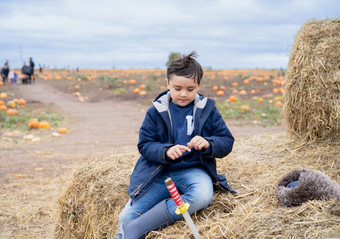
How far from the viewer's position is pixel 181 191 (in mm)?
3057

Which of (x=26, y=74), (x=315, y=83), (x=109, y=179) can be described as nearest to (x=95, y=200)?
(x=109, y=179)

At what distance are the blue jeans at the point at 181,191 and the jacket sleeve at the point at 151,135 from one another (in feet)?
0.74

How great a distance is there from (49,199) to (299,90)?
3.92m

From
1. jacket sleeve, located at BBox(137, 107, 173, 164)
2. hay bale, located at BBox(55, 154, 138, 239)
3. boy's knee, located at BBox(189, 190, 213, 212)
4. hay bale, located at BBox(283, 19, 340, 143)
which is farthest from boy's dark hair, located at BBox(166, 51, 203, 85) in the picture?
hay bale, located at BBox(283, 19, 340, 143)

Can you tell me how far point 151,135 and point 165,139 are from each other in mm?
129

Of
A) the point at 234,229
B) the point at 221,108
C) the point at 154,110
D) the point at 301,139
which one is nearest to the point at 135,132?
the point at 221,108

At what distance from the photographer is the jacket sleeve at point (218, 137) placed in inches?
115

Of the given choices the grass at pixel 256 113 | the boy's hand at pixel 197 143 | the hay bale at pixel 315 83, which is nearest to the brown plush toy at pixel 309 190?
the boy's hand at pixel 197 143

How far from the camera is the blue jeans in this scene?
2.83m

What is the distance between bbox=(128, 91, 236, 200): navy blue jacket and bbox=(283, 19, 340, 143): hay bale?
6.37 ft

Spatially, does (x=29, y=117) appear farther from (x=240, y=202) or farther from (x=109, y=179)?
(x=240, y=202)

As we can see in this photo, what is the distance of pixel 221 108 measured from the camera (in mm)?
13219

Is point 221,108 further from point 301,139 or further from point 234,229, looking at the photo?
point 234,229

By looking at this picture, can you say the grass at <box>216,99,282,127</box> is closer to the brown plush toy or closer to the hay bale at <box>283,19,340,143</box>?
the hay bale at <box>283,19,340,143</box>
